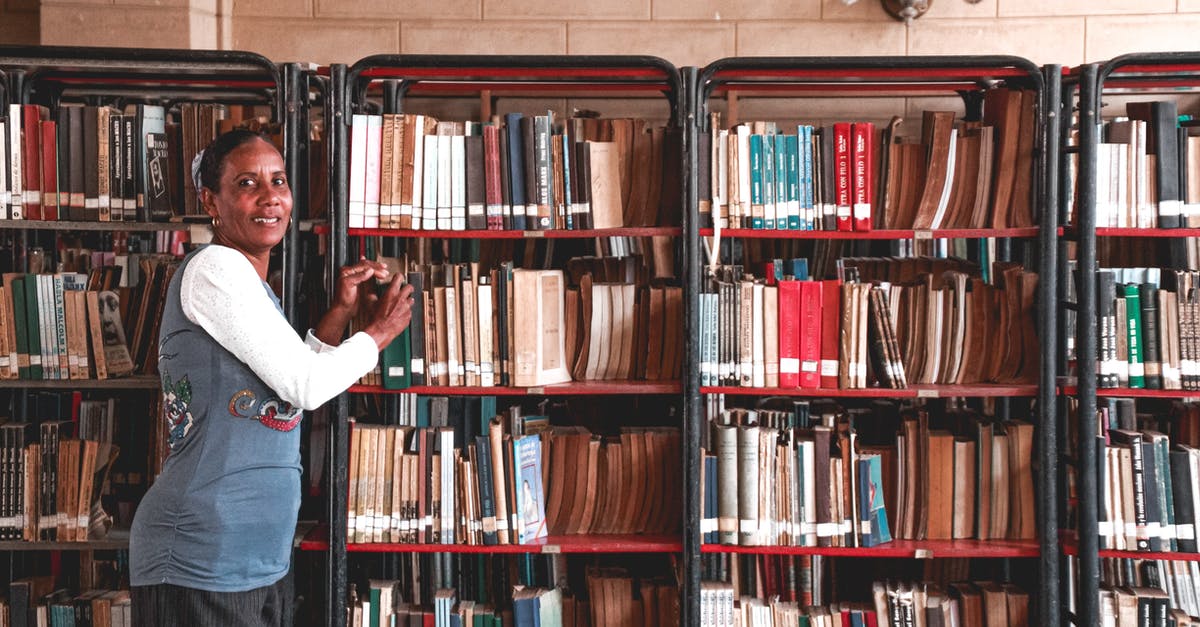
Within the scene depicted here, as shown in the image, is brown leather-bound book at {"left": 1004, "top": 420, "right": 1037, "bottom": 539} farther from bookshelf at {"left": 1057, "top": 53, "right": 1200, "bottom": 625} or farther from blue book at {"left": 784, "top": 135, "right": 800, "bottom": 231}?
blue book at {"left": 784, "top": 135, "right": 800, "bottom": 231}

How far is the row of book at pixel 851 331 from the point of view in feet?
8.13

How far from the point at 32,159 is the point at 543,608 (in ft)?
6.19

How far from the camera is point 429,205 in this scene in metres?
2.49

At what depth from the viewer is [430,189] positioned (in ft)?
8.16

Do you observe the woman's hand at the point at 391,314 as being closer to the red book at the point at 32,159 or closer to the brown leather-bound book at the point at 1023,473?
the red book at the point at 32,159

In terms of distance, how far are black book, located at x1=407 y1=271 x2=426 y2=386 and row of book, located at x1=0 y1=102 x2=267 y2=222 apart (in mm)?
646

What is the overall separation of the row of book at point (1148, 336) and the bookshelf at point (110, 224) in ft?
7.09

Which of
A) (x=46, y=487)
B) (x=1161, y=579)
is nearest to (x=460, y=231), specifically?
(x=46, y=487)

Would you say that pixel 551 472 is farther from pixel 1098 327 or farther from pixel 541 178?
pixel 1098 327

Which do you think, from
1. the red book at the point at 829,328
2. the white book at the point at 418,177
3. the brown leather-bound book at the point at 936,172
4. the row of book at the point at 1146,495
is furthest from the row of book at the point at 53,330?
the row of book at the point at 1146,495

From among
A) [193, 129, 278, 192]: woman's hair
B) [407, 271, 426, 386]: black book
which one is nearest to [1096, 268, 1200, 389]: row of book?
[407, 271, 426, 386]: black book

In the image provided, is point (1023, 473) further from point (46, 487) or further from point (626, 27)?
point (46, 487)

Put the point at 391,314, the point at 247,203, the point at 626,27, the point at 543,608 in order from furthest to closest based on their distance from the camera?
the point at 626,27 < the point at 543,608 < the point at 391,314 < the point at 247,203

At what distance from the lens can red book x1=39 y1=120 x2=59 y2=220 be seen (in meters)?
2.54
